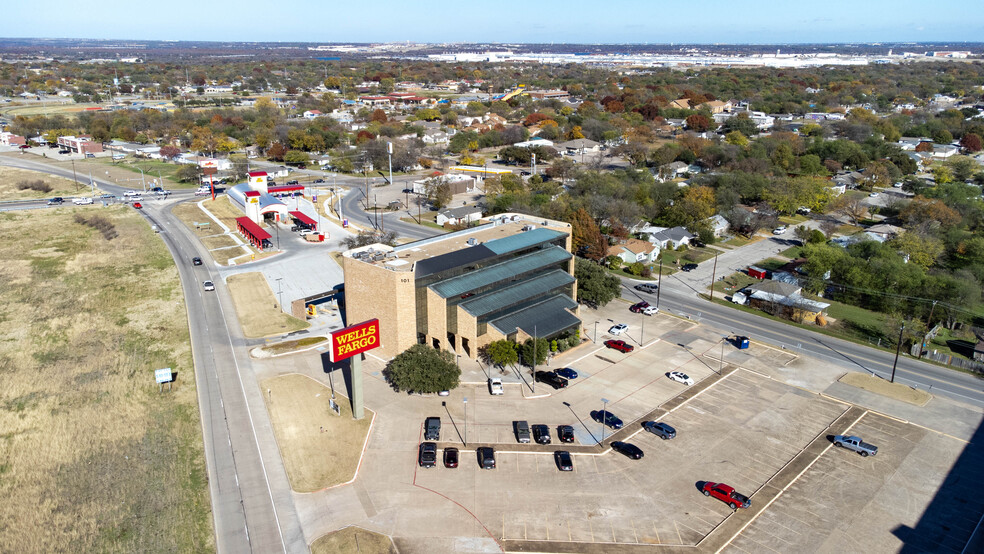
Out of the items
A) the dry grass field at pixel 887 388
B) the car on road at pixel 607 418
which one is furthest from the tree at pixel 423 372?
the dry grass field at pixel 887 388

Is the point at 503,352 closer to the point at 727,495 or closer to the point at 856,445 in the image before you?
the point at 727,495

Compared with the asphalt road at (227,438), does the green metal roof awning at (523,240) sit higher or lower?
higher

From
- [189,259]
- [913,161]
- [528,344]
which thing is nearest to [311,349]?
[528,344]

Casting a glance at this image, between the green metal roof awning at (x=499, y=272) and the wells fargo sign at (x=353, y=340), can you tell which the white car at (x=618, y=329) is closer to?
the green metal roof awning at (x=499, y=272)

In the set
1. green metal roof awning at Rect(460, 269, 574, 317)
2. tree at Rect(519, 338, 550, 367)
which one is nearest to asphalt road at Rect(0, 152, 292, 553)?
green metal roof awning at Rect(460, 269, 574, 317)

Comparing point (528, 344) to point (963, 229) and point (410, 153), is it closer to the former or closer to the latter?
point (963, 229)

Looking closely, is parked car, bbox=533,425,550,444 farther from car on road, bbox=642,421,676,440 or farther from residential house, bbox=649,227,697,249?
residential house, bbox=649,227,697,249
